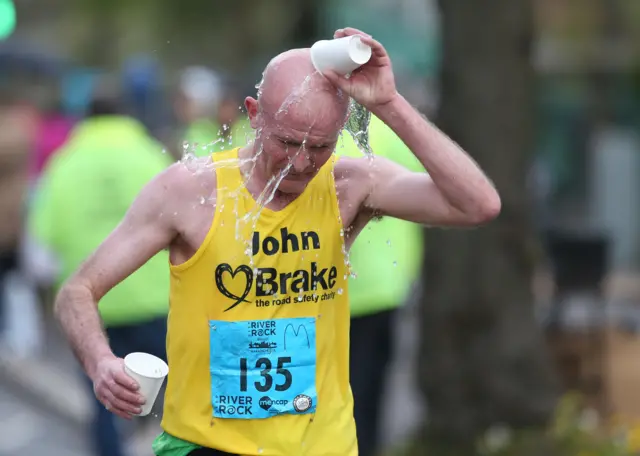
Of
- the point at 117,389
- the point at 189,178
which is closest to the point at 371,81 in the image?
the point at 189,178

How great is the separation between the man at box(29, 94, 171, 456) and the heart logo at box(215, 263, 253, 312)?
370cm

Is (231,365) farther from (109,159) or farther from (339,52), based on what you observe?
(109,159)

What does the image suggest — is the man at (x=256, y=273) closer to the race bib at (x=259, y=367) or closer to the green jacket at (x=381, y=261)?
the race bib at (x=259, y=367)

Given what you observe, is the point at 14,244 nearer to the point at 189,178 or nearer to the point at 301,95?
the point at 189,178

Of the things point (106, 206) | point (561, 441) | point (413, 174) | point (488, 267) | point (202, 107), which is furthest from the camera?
point (202, 107)

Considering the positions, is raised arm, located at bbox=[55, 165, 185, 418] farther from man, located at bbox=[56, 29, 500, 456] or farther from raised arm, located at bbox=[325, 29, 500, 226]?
raised arm, located at bbox=[325, 29, 500, 226]

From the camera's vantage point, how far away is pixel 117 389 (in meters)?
A: 3.56

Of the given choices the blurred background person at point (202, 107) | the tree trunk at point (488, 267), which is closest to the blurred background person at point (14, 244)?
the blurred background person at point (202, 107)

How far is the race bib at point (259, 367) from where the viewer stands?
3.89m

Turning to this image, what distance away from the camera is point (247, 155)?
394 centimetres

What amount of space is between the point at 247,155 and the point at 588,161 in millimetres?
15836

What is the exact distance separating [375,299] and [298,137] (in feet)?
11.7

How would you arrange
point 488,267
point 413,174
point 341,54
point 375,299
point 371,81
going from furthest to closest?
point 488,267 → point 375,299 → point 413,174 → point 371,81 → point 341,54

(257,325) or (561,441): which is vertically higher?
(257,325)
